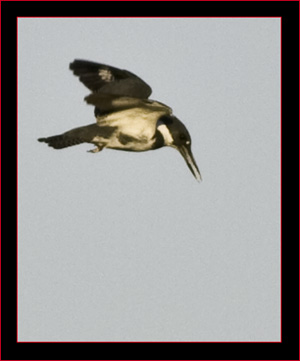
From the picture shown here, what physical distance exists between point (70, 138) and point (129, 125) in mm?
391

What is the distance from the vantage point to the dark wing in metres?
6.16

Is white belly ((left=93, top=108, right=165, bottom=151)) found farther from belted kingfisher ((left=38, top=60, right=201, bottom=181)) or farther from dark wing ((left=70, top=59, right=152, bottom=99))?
dark wing ((left=70, top=59, right=152, bottom=99))

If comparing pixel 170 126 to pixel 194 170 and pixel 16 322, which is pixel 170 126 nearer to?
pixel 194 170

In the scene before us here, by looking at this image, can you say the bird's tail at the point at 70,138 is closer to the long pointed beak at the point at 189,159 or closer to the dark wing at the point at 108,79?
the dark wing at the point at 108,79

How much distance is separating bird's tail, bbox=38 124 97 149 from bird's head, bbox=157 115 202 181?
0.46 m

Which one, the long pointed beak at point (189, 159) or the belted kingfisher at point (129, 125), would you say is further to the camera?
the long pointed beak at point (189, 159)

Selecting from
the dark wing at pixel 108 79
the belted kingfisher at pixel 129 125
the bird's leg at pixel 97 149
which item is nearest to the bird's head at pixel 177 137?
the belted kingfisher at pixel 129 125

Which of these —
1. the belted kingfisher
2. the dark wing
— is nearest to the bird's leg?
the belted kingfisher

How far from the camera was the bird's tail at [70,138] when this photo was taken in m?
6.22

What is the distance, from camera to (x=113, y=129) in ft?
20.4

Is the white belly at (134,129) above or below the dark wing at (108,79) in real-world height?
below

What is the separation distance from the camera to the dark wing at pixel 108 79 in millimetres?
6164

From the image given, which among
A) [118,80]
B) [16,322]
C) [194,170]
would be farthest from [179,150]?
[16,322]

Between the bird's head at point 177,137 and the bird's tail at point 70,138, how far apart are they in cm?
46
